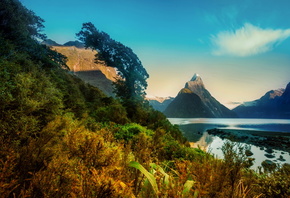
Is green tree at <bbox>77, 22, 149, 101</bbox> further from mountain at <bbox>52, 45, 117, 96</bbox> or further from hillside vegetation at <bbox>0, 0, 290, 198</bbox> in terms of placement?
mountain at <bbox>52, 45, 117, 96</bbox>

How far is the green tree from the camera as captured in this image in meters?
17.7

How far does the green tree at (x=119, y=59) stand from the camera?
1773 cm

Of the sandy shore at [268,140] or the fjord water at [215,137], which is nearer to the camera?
the fjord water at [215,137]

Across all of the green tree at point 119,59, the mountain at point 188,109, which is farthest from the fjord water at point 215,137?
the mountain at point 188,109

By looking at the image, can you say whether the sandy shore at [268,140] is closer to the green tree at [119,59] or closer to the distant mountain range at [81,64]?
the green tree at [119,59]

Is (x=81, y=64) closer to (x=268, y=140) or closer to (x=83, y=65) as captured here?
(x=83, y=65)

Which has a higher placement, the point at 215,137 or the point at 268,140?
the point at 268,140

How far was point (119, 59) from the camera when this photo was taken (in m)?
18.4

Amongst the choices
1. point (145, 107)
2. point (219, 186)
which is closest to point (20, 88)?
point (219, 186)

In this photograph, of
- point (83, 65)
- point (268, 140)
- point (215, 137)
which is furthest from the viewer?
point (83, 65)

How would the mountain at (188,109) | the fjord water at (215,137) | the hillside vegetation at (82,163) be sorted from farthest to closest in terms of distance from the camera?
1. the mountain at (188,109)
2. the fjord water at (215,137)
3. the hillside vegetation at (82,163)

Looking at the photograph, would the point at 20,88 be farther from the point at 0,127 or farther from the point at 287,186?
the point at 287,186

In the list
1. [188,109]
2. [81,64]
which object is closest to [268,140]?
[188,109]

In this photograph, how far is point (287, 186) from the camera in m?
3.34
